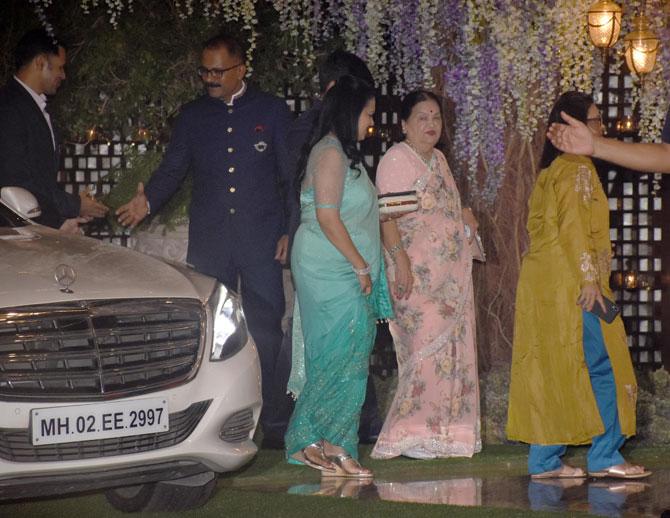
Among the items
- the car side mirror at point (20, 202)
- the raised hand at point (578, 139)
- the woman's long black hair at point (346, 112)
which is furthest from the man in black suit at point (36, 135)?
the raised hand at point (578, 139)

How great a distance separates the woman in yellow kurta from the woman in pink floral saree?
0.44 m

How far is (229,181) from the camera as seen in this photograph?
6.98 m

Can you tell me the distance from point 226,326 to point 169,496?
76 cm

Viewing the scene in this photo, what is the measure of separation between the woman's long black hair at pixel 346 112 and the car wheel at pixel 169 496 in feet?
5.42

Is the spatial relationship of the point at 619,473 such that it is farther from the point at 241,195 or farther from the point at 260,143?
the point at 260,143

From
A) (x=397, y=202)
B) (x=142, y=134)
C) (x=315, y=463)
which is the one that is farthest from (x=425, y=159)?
(x=142, y=134)

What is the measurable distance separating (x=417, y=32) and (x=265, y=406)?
255 cm

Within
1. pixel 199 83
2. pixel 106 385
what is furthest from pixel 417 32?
pixel 106 385

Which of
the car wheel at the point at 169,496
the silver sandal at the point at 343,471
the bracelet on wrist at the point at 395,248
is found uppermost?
the bracelet on wrist at the point at 395,248

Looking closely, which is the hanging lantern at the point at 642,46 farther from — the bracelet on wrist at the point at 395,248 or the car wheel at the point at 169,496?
the car wheel at the point at 169,496

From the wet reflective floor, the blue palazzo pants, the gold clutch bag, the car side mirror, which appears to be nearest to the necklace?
the gold clutch bag

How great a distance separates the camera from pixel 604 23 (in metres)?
7.97

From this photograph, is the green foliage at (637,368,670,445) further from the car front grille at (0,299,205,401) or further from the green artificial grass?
the car front grille at (0,299,205,401)

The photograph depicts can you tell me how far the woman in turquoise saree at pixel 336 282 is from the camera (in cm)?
606
